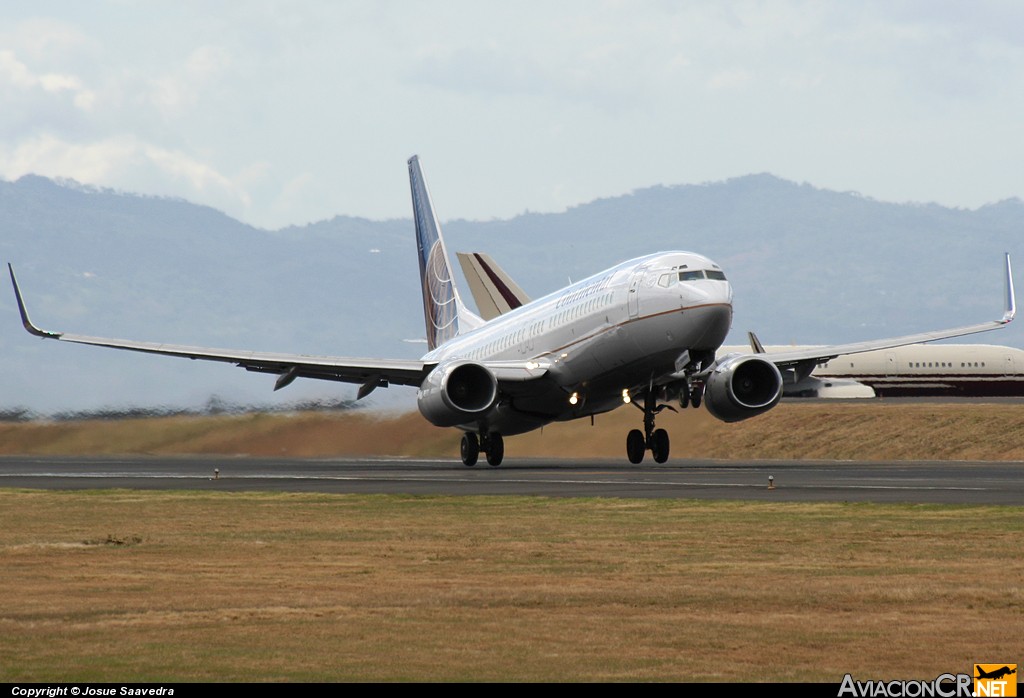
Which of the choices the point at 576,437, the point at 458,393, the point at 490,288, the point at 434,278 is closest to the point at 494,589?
the point at 458,393

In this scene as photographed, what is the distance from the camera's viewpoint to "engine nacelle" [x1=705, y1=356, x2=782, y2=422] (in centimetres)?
4081

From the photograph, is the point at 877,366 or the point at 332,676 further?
the point at 877,366

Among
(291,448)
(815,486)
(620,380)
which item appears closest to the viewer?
(815,486)

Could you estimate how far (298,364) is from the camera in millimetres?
45688

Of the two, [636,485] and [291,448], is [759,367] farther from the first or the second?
[291,448]

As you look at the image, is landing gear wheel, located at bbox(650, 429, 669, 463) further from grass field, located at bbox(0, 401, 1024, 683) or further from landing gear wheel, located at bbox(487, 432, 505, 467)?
grass field, located at bbox(0, 401, 1024, 683)

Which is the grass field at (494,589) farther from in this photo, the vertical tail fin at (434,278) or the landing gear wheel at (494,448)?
the vertical tail fin at (434,278)

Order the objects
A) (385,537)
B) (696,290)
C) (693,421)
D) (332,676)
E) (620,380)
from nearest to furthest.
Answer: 1. (332,676)
2. (385,537)
3. (696,290)
4. (620,380)
5. (693,421)

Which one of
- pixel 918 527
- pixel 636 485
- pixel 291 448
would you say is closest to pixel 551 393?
pixel 636 485

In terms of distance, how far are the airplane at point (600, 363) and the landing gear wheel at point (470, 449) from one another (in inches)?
1.1

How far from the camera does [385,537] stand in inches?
857

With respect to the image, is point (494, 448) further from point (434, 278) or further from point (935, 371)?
point (935, 371)

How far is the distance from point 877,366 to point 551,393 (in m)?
56.2

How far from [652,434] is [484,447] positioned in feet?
16.2
